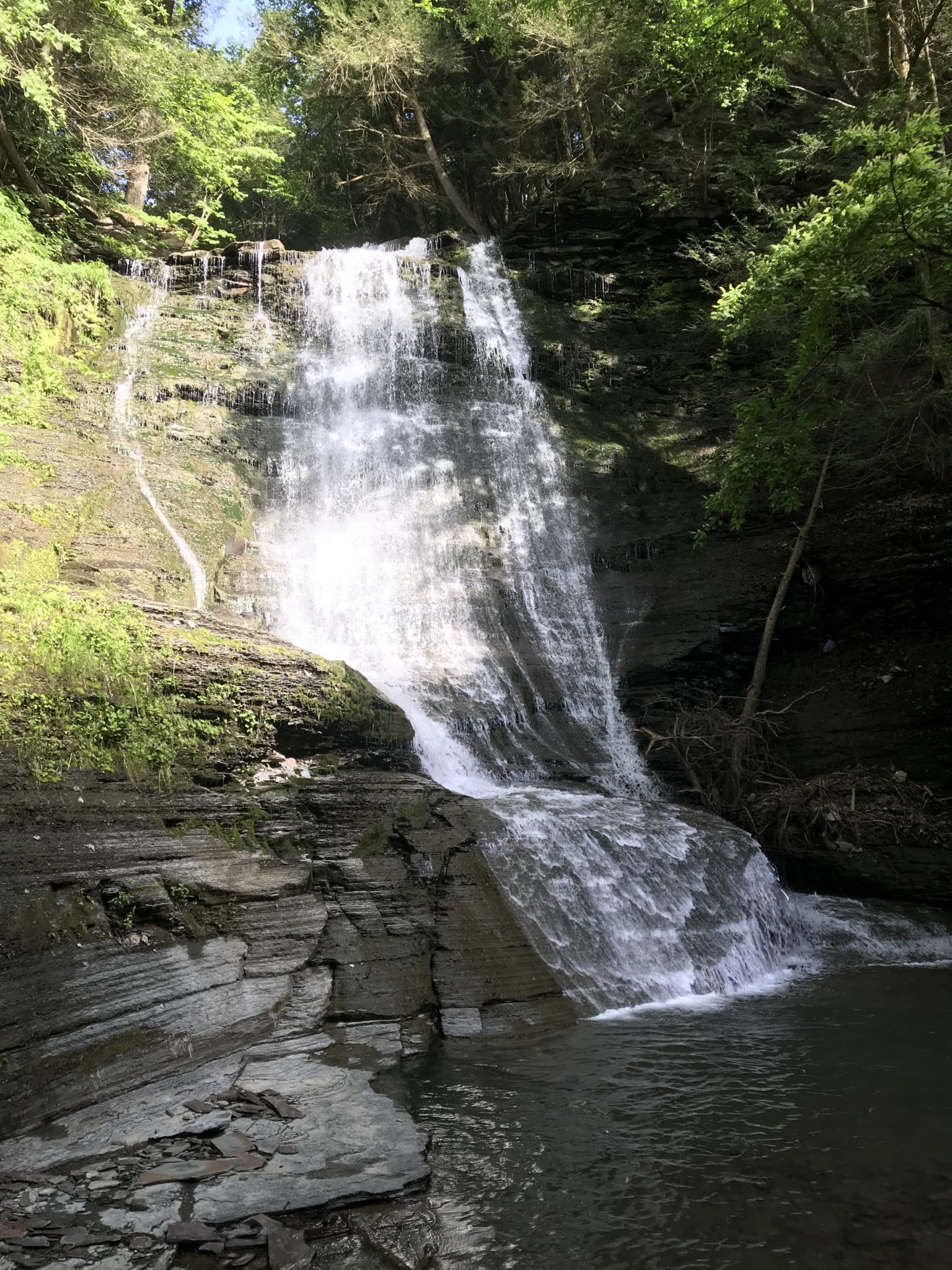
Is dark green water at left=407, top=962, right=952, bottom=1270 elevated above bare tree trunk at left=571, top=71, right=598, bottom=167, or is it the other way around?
bare tree trunk at left=571, top=71, right=598, bottom=167

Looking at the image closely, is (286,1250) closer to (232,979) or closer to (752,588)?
(232,979)

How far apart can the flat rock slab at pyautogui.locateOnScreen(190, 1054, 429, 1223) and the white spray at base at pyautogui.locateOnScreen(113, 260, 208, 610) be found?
8.00 m

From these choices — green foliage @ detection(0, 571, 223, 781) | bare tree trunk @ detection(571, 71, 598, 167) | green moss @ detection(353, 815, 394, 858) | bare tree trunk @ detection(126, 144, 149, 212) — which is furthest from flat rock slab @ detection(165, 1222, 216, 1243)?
bare tree trunk @ detection(571, 71, 598, 167)

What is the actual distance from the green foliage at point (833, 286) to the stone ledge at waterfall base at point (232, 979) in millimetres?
6858

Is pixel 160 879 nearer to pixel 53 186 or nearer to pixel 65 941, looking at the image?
pixel 65 941

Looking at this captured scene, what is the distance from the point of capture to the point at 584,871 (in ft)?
24.5

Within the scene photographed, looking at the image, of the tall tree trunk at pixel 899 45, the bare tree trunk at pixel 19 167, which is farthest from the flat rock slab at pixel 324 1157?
the bare tree trunk at pixel 19 167

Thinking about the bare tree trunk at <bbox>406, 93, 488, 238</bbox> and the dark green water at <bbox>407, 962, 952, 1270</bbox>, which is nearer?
the dark green water at <bbox>407, 962, 952, 1270</bbox>


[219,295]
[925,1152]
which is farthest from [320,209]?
[925,1152]

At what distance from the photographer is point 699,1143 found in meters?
3.96

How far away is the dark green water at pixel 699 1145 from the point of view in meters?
3.14

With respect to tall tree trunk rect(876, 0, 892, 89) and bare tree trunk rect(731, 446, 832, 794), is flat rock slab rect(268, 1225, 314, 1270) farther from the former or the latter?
tall tree trunk rect(876, 0, 892, 89)

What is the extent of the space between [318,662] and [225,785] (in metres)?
1.62

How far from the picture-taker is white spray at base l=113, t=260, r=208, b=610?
11836mm
